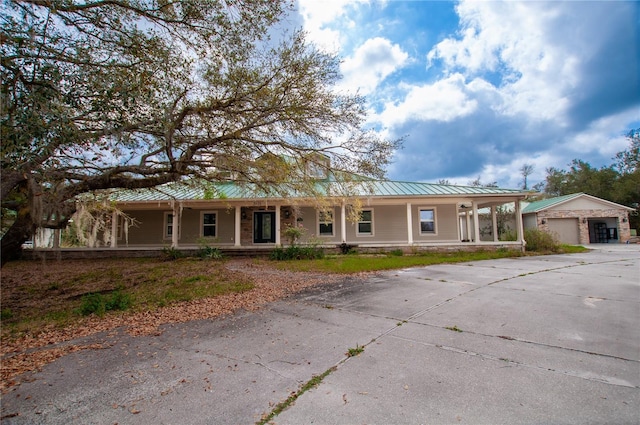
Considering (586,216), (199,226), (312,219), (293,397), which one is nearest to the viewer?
(293,397)

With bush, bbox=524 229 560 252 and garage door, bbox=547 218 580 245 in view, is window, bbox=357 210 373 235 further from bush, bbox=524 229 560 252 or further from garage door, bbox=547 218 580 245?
garage door, bbox=547 218 580 245

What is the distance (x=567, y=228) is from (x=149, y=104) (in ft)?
93.2

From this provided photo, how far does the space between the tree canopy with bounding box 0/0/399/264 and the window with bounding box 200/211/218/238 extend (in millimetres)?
9404

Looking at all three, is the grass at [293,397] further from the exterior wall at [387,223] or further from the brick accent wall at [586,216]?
the brick accent wall at [586,216]

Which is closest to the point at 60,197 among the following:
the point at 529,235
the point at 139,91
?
the point at 139,91

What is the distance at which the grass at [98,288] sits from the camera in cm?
596

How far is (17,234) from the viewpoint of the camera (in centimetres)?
556

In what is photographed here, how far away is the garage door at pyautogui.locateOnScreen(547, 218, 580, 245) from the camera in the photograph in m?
23.2

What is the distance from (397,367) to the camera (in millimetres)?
3234

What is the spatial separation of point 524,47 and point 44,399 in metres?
11.9

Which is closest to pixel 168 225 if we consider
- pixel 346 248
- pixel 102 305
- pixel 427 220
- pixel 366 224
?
pixel 346 248

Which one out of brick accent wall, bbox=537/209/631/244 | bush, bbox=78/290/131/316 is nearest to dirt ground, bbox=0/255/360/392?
bush, bbox=78/290/131/316

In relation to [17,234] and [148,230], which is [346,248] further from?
[17,234]

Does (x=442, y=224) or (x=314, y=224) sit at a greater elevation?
(x=314, y=224)
